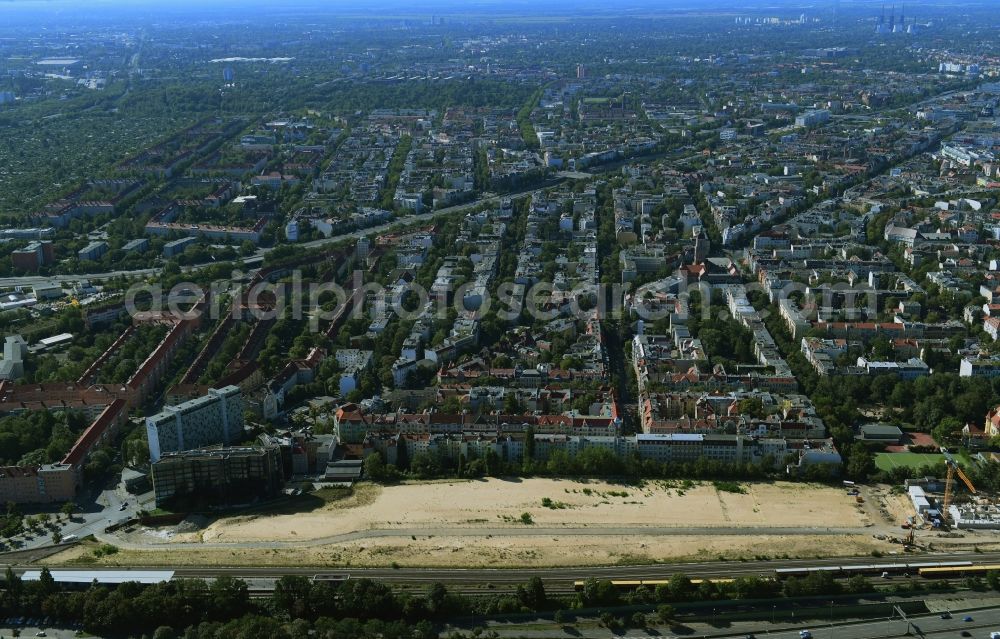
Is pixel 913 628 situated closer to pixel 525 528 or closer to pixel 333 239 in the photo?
pixel 525 528

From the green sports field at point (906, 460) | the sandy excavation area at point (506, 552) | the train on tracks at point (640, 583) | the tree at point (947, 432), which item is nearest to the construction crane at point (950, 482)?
the green sports field at point (906, 460)

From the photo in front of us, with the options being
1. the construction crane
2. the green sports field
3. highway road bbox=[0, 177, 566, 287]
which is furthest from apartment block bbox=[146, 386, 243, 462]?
highway road bbox=[0, 177, 566, 287]

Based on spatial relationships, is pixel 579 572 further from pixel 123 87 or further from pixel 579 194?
pixel 123 87

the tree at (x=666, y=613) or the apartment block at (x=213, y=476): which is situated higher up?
the apartment block at (x=213, y=476)

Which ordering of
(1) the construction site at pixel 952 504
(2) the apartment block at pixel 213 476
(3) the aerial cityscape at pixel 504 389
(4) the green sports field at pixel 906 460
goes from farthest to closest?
(4) the green sports field at pixel 906 460 → (2) the apartment block at pixel 213 476 → (1) the construction site at pixel 952 504 → (3) the aerial cityscape at pixel 504 389

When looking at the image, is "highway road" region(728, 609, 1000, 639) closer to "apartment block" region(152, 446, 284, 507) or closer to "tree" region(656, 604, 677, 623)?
"tree" region(656, 604, 677, 623)

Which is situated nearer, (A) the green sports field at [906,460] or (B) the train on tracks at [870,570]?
(B) the train on tracks at [870,570]

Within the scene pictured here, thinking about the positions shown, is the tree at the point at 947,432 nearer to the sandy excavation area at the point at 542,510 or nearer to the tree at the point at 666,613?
the sandy excavation area at the point at 542,510
